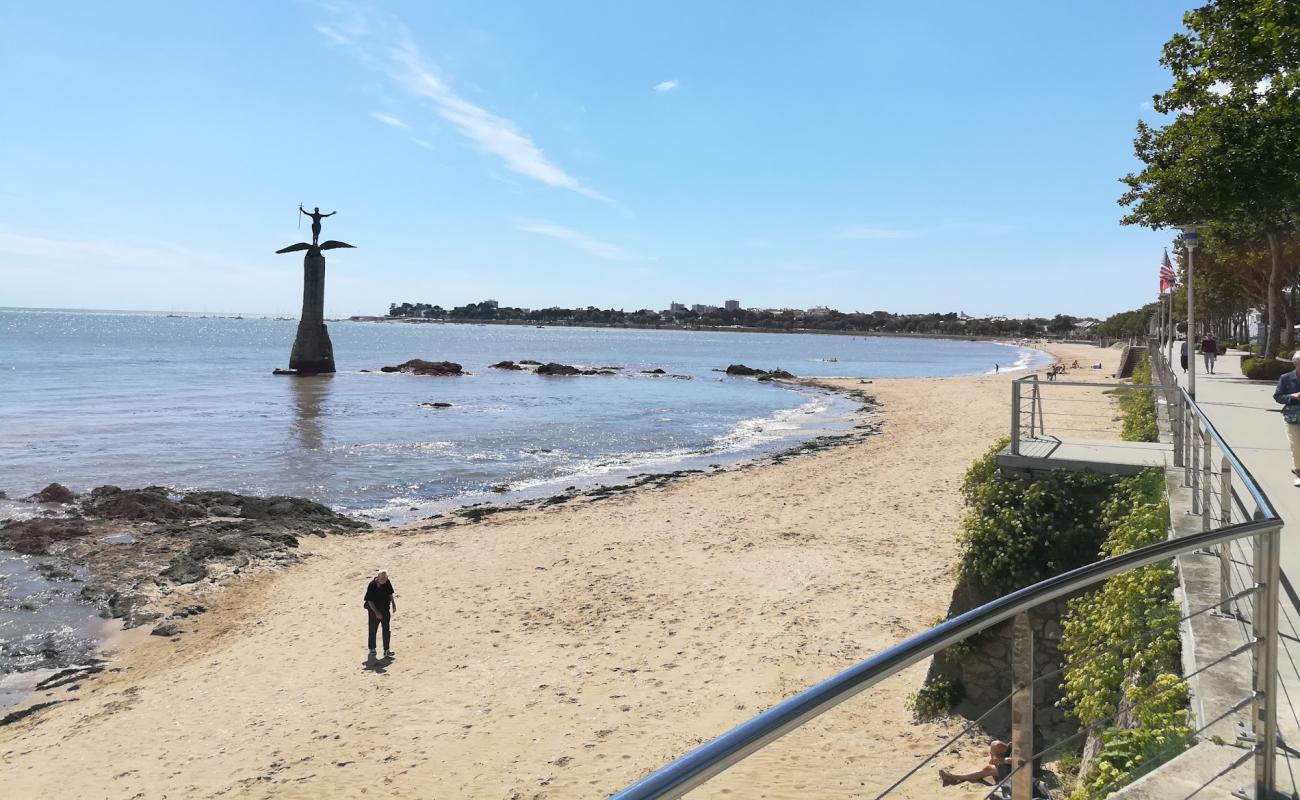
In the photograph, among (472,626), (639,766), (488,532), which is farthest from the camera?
(488,532)

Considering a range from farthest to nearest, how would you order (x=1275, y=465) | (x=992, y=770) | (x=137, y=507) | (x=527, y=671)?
(x=137, y=507) < (x=527, y=671) < (x=1275, y=465) < (x=992, y=770)

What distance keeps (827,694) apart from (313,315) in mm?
68680

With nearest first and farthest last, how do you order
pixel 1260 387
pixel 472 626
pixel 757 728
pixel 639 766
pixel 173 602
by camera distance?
pixel 757 728, pixel 639 766, pixel 472 626, pixel 173 602, pixel 1260 387

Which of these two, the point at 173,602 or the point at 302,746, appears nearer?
the point at 302,746

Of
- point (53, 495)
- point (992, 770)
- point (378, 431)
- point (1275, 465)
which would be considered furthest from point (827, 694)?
point (378, 431)

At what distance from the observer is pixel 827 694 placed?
65.2 inches

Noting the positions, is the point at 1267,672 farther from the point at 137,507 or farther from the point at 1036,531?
the point at 137,507

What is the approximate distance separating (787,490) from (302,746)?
15.0 m

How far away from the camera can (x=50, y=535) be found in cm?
1719

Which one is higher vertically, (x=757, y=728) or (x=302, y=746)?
(x=757, y=728)

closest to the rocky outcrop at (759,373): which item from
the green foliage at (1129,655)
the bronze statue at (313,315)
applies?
the bronze statue at (313,315)

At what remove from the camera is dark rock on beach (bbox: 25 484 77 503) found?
813 inches

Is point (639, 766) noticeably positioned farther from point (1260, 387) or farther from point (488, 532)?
point (1260, 387)

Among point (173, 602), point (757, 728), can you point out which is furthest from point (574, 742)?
point (173, 602)
